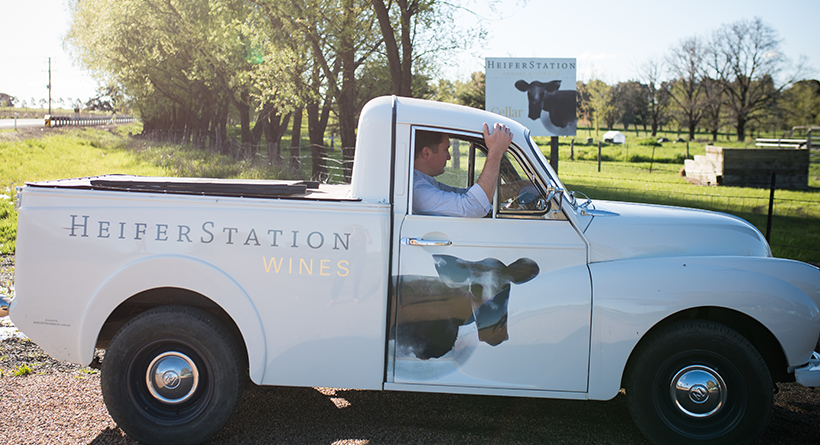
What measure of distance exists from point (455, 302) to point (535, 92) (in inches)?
379

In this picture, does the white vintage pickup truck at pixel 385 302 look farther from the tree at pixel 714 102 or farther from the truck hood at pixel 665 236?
the tree at pixel 714 102

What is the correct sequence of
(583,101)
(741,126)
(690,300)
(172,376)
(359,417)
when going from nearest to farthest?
(690,300)
(172,376)
(359,417)
(741,126)
(583,101)

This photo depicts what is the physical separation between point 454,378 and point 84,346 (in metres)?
2.30

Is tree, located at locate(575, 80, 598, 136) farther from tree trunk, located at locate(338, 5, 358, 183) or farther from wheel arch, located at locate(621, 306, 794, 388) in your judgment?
wheel arch, located at locate(621, 306, 794, 388)

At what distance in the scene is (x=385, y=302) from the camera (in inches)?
131

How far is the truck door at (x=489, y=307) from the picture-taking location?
3.31 m

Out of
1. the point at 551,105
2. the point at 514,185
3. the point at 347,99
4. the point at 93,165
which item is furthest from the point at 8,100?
the point at 514,185

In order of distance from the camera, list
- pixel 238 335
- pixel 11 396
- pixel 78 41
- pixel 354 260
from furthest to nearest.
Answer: pixel 78 41, pixel 11 396, pixel 238 335, pixel 354 260

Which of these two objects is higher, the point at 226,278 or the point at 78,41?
the point at 78,41

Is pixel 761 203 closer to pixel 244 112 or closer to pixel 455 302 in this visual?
pixel 455 302

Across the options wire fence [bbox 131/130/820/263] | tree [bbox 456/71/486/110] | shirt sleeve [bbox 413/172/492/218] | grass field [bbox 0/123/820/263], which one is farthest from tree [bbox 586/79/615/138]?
shirt sleeve [bbox 413/172/492/218]

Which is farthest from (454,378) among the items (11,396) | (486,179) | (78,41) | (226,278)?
(78,41)

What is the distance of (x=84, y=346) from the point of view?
3.42 metres

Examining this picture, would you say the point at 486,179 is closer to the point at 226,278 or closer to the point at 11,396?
the point at 226,278
